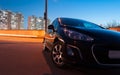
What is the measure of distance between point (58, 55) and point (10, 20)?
160 ft

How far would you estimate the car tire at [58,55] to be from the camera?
4.65m

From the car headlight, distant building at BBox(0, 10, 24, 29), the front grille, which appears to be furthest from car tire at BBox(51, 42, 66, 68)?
distant building at BBox(0, 10, 24, 29)

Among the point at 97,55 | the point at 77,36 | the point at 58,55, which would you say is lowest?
the point at 58,55

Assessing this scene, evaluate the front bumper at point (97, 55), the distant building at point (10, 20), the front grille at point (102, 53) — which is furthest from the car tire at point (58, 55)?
the distant building at point (10, 20)

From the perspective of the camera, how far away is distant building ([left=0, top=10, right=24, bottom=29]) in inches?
1981

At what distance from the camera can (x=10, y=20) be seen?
171ft

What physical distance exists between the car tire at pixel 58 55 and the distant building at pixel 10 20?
46.3m

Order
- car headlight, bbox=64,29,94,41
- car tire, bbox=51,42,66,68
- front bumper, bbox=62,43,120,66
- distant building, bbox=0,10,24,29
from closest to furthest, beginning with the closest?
front bumper, bbox=62,43,120,66 → car headlight, bbox=64,29,94,41 → car tire, bbox=51,42,66,68 → distant building, bbox=0,10,24,29

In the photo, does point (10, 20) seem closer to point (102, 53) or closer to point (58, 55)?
point (58, 55)

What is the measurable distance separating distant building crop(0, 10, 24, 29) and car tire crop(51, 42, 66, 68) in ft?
152

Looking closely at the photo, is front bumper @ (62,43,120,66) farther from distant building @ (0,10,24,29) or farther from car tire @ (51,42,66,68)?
distant building @ (0,10,24,29)

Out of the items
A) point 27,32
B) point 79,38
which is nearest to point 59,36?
point 79,38

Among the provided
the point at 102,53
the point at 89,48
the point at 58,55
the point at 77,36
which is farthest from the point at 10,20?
the point at 102,53

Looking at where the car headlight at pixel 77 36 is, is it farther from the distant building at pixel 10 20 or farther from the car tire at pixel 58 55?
the distant building at pixel 10 20
